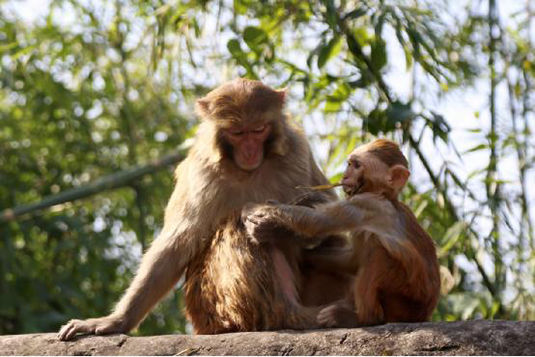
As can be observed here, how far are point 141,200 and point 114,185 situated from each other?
0.74 m

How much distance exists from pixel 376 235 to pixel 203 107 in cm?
166

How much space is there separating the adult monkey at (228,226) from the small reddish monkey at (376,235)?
9.2 inches

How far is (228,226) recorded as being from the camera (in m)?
5.86

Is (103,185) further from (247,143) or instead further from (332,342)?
(332,342)

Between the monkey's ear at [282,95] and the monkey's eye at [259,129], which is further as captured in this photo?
the monkey's ear at [282,95]

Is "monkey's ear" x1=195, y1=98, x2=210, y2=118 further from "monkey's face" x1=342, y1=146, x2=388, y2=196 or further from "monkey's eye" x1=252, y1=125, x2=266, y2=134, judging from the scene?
"monkey's face" x1=342, y1=146, x2=388, y2=196

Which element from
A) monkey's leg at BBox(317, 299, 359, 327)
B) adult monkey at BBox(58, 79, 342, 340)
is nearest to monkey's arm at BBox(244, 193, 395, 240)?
adult monkey at BBox(58, 79, 342, 340)

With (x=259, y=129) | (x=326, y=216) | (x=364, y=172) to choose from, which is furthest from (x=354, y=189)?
(x=259, y=129)

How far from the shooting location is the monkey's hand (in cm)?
556

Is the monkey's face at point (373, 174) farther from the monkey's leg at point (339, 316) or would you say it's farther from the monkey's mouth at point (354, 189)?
the monkey's leg at point (339, 316)

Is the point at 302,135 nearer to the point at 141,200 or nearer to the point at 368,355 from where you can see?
the point at 368,355

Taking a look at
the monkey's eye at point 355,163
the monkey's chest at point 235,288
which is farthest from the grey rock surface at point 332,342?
the monkey's eye at point 355,163

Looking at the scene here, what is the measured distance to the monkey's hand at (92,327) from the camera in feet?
18.2

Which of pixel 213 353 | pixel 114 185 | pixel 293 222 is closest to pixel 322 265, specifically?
pixel 293 222
